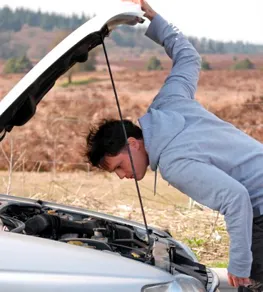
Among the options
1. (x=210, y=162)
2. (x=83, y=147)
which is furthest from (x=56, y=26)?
(x=210, y=162)

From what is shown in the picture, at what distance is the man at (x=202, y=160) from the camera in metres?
3.72

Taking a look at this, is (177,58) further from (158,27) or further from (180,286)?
(180,286)

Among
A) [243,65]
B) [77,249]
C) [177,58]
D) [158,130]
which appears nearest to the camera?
[77,249]

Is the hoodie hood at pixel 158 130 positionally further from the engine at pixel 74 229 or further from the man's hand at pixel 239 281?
the man's hand at pixel 239 281

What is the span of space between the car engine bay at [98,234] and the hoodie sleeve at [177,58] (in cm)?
79

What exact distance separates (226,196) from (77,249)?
2.36ft

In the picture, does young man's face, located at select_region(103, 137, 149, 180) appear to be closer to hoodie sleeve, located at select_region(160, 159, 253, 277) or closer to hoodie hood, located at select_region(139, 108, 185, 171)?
hoodie hood, located at select_region(139, 108, 185, 171)

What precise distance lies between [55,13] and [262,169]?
2851cm

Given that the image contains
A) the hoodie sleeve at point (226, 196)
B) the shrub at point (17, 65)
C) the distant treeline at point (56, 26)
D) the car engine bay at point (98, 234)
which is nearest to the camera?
the hoodie sleeve at point (226, 196)

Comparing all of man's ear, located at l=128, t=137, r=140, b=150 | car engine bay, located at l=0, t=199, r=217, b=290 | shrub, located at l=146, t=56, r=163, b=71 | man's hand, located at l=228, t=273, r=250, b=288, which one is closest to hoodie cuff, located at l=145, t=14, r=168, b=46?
man's ear, located at l=128, t=137, r=140, b=150

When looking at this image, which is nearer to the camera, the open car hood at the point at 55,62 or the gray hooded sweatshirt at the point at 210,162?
the open car hood at the point at 55,62

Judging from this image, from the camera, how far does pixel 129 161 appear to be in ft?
12.9

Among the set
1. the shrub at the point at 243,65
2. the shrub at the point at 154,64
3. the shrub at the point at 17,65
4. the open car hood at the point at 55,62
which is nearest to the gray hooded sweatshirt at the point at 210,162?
the open car hood at the point at 55,62

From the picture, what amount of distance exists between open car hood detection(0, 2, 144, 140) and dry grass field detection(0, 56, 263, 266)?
64cm
